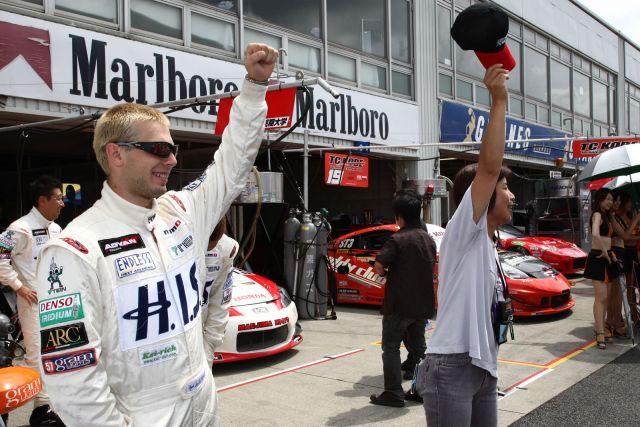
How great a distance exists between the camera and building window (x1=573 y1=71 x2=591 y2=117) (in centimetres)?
2247

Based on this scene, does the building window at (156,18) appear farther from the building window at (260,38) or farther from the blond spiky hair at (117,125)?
the blond spiky hair at (117,125)

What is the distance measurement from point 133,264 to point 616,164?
23.7ft

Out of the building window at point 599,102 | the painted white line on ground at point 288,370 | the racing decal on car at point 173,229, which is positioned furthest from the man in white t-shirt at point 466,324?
the building window at point 599,102

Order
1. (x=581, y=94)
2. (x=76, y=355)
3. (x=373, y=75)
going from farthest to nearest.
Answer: (x=581, y=94), (x=373, y=75), (x=76, y=355)

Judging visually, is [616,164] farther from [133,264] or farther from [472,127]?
[472,127]

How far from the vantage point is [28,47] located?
280 inches

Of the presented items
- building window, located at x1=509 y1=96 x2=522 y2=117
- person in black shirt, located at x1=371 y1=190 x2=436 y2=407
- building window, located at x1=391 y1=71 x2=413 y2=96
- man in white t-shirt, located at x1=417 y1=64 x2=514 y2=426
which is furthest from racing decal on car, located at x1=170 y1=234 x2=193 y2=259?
building window, located at x1=509 y1=96 x2=522 y2=117

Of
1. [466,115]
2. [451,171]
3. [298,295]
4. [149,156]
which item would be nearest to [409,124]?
[466,115]

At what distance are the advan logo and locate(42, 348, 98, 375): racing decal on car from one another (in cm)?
661

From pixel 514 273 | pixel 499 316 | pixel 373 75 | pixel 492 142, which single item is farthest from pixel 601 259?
pixel 373 75

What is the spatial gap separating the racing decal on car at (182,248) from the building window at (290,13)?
→ 30.5ft

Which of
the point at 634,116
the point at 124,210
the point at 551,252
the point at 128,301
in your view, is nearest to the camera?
the point at 128,301

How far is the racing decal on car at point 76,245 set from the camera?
1630 millimetres

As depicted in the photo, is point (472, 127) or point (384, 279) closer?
point (384, 279)
